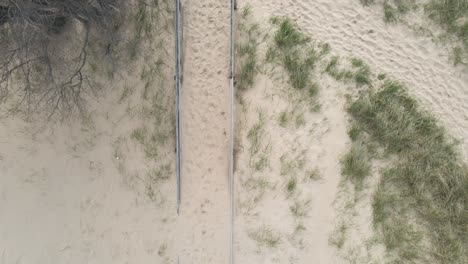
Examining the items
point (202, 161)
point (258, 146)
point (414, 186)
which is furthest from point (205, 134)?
point (414, 186)

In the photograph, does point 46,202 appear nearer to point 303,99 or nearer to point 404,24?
point 303,99

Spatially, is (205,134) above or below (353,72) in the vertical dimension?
below

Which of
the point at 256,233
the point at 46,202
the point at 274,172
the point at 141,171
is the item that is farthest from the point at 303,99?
the point at 46,202

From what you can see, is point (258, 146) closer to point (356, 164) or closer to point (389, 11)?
point (356, 164)

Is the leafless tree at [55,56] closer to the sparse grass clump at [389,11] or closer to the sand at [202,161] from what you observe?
the sand at [202,161]

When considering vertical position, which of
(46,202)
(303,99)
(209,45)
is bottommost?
(46,202)

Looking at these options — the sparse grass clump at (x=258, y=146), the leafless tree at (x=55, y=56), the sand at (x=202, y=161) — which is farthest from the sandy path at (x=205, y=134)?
the leafless tree at (x=55, y=56)
